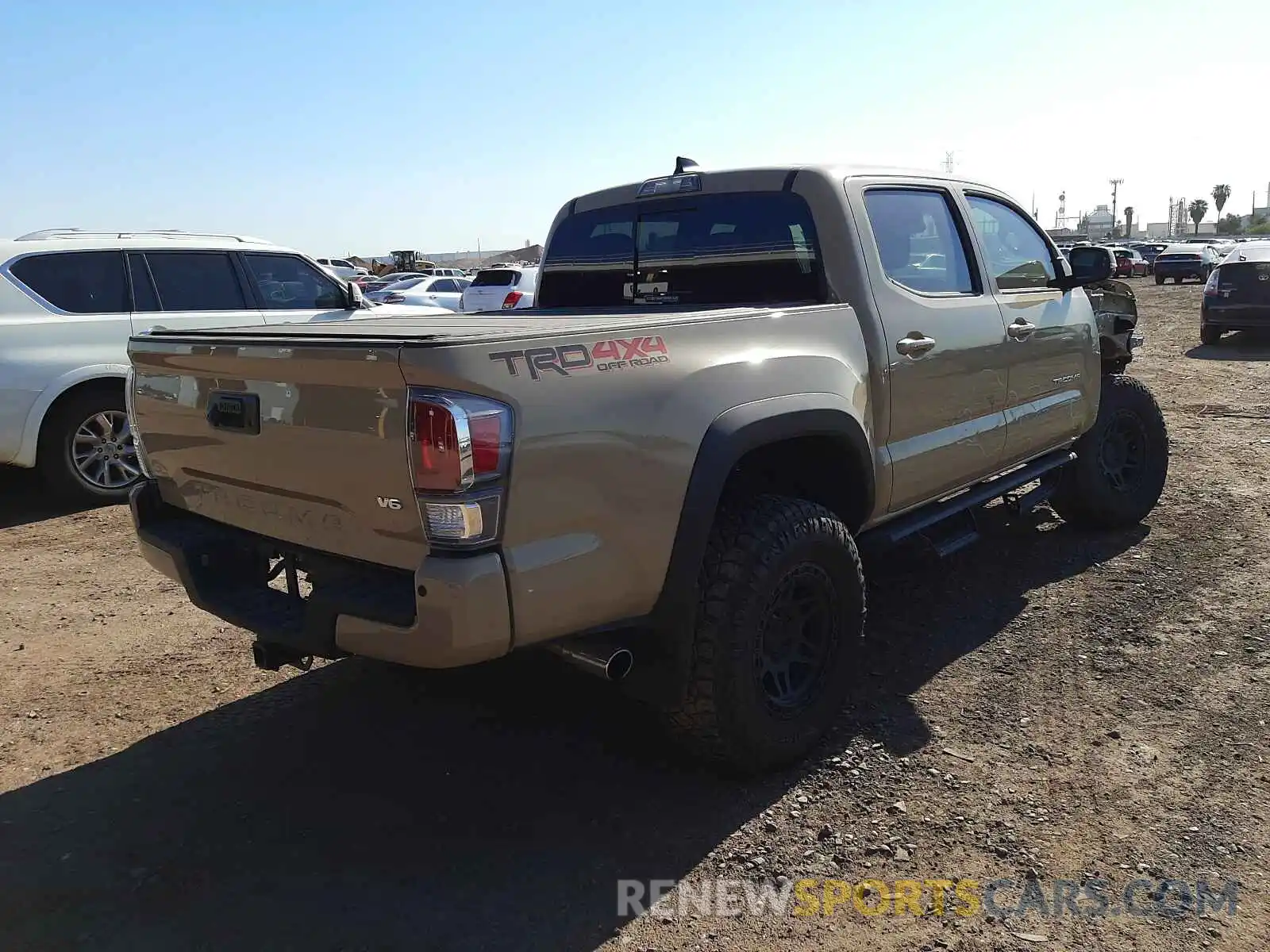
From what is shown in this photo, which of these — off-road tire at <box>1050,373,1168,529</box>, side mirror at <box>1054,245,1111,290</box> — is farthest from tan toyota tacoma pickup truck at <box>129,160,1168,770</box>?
off-road tire at <box>1050,373,1168,529</box>

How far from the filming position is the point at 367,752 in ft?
11.4

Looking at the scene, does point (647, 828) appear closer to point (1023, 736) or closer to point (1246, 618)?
point (1023, 736)

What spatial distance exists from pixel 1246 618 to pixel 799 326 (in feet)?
8.67

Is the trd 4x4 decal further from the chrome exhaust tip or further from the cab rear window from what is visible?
the cab rear window

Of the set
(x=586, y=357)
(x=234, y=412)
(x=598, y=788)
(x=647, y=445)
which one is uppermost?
(x=586, y=357)

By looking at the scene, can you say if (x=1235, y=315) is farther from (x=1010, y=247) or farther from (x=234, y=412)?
(x=234, y=412)

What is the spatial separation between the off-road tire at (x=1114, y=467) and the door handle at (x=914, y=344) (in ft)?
6.66

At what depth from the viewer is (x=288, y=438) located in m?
2.75

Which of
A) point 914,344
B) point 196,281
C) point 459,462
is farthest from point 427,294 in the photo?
point 459,462

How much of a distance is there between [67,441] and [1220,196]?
116025mm

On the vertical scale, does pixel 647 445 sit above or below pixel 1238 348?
above

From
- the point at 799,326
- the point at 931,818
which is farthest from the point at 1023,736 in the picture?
the point at 799,326

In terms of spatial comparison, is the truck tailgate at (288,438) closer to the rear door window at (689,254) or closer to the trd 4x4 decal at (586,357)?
the trd 4x4 decal at (586,357)

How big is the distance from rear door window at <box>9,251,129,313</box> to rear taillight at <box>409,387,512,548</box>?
5.43 m
